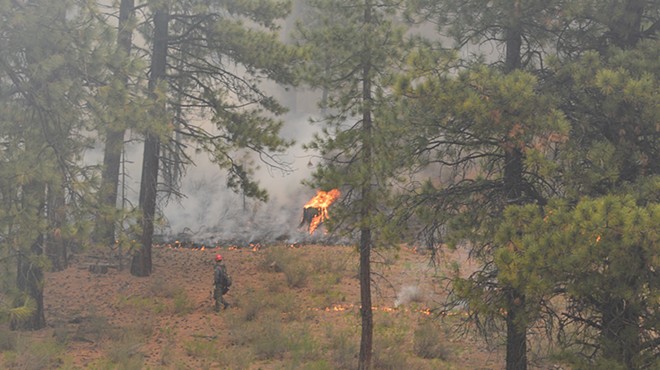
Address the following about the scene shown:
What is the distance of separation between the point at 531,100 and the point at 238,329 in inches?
285

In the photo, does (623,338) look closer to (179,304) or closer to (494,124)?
(494,124)

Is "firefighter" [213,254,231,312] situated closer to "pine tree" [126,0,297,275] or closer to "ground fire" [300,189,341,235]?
"pine tree" [126,0,297,275]

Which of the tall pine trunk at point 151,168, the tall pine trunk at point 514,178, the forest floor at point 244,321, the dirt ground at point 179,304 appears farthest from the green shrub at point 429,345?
the tall pine trunk at point 151,168

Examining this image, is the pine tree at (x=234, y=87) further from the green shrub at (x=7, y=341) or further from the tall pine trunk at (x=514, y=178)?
the tall pine trunk at (x=514, y=178)

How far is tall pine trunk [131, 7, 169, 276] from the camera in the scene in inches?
561

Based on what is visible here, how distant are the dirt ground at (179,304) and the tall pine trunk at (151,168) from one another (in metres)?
0.42

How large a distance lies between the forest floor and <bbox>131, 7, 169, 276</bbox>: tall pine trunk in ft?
1.42

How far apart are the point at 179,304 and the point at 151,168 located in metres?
3.57

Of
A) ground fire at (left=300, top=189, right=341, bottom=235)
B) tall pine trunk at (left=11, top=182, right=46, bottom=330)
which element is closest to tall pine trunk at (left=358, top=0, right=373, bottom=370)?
tall pine trunk at (left=11, top=182, right=46, bottom=330)

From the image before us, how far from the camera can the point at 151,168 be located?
14.3 metres

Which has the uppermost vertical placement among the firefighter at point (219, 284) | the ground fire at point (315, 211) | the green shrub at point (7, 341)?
the ground fire at point (315, 211)

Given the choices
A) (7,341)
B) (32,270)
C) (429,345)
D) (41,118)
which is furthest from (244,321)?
(41,118)

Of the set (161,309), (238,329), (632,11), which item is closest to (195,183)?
(161,309)

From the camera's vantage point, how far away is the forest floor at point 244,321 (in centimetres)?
1016
